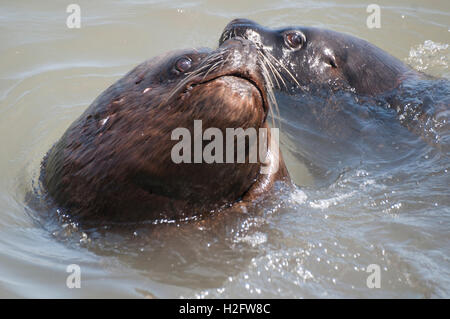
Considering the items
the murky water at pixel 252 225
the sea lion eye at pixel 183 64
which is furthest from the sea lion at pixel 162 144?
the murky water at pixel 252 225

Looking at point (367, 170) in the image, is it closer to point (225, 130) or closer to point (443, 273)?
point (443, 273)

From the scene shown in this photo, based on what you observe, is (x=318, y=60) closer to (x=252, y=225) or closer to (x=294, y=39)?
(x=294, y=39)

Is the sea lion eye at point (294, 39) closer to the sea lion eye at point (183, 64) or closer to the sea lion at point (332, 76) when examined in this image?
the sea lion at point (332, 76)

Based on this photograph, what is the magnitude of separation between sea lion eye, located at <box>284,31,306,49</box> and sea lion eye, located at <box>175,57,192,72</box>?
2330 mm

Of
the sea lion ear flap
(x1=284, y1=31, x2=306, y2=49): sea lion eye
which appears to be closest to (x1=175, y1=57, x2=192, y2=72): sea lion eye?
(x1=284, y1=31, x2=306, y2=49): sea lion eye

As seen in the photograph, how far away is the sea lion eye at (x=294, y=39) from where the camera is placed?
18.1 feet

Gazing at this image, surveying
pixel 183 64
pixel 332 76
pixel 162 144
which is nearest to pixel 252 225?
pixel 162 144

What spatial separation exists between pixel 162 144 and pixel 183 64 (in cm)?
53

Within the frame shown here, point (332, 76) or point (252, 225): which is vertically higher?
point (332, 76)

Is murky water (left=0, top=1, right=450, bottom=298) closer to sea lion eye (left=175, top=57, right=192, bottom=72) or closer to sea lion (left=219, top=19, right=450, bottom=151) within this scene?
sea lion (left=219, top=19, right=450, bottom=151)

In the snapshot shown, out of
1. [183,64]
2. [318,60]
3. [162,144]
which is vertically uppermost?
[183,64]

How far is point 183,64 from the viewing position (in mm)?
3342

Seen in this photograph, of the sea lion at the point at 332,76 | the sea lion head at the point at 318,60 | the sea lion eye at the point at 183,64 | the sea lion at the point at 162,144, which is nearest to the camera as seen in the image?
the sea lion at the point at 162,144
